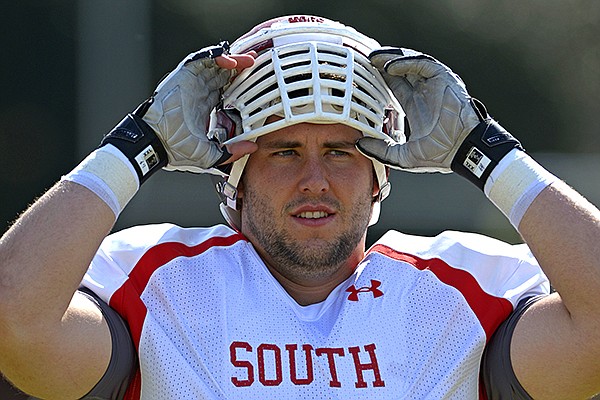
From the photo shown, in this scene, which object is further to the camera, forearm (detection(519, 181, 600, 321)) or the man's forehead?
the man's forehead

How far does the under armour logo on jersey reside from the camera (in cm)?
268

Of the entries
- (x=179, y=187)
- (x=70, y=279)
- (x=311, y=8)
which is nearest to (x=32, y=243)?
(x=70, y=279)

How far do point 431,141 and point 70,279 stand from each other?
32.9 inches

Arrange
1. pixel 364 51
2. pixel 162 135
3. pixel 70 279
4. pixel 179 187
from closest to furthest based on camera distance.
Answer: pixel 70 279
pixel 162 135
pixel 364 51
pixel 179 187

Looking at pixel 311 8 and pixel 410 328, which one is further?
pixel 311 8

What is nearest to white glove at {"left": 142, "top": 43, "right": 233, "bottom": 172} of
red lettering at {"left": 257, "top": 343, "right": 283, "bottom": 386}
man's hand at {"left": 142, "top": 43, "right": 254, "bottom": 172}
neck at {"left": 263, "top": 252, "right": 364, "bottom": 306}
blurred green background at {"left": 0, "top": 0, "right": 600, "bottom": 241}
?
man's hand at {"left": 142, "top": 43, "right": 254, "bottom": 172}

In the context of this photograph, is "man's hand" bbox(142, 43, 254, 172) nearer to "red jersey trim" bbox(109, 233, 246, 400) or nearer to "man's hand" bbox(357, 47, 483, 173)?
"red jersey trim" bbox(109, 233, 246, 400)

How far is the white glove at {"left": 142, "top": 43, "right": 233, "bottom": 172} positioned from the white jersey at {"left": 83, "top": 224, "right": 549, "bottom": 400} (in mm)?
200

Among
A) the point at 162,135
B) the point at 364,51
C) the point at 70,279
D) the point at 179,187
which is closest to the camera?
the point at 70,279

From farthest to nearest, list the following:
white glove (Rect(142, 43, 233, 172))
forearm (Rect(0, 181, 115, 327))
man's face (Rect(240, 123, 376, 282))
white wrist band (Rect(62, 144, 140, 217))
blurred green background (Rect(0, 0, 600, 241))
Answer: blurred green background (Rect(0, 0, 600, 241))
man's face (Rect(240, 123, 376, 282))
white glove (Rect(142, 43, 233, 172))
white wrist band (Rect(62, 144, 140, 217))
forearm (Rect(0, 181, 115, 327))

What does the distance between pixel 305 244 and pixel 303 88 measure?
347 mm

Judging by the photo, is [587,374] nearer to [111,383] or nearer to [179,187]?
[111,383]

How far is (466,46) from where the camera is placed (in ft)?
18.3

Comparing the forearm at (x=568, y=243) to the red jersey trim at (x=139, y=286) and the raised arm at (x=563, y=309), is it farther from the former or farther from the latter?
the red jersey trim at (x=139, y=286)
